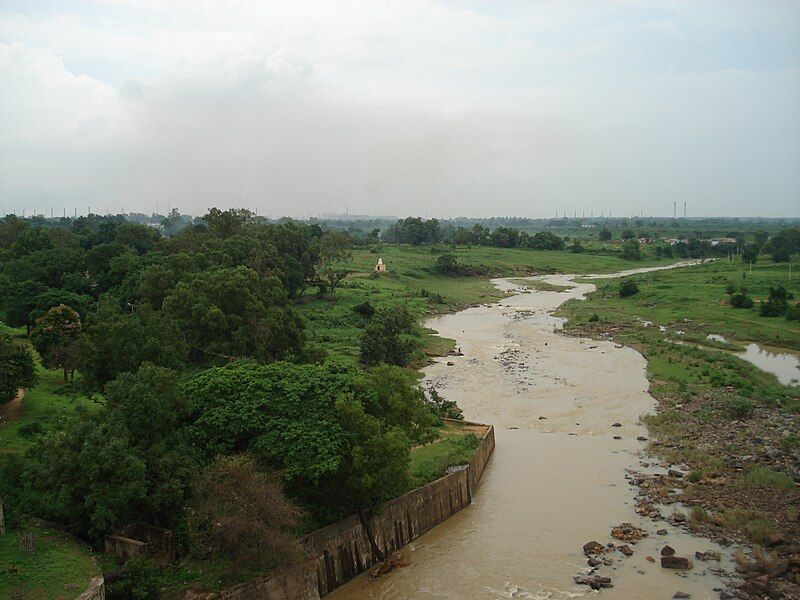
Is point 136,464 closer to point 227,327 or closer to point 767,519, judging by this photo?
point 227,327

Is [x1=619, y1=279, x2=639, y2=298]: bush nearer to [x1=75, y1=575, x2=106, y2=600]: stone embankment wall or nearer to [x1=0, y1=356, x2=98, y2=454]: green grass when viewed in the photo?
[x1=0, y1=356, x2=98, y2=454]: green grass

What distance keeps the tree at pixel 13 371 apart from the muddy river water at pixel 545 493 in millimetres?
13755

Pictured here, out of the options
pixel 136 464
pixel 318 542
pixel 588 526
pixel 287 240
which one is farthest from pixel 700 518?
pixel 287 240

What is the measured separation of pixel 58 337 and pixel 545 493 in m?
22.2

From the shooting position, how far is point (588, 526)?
22.5 metres

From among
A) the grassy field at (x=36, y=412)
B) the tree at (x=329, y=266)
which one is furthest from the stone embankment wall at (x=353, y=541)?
the tree at (x=329, y=266)

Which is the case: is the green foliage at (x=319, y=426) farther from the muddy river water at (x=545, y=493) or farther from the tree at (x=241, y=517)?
the muddy river water at (x=545, y=493)

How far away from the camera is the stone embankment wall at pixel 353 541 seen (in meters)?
16.4

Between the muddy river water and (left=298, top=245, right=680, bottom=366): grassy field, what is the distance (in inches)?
344

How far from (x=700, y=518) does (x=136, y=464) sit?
1773 cm

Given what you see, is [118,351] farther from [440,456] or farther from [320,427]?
[440,456]

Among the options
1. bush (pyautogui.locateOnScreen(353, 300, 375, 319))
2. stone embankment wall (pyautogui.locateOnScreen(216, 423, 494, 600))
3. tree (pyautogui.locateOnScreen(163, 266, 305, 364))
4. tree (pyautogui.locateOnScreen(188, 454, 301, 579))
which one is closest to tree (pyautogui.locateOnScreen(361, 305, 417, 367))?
tree (pyautogui.locateOnScreen(163, 266, 305, 364))

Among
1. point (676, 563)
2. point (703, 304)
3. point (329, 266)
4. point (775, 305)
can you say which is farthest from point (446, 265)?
point (676, 563)

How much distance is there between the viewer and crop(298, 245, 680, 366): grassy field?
53.5 m
